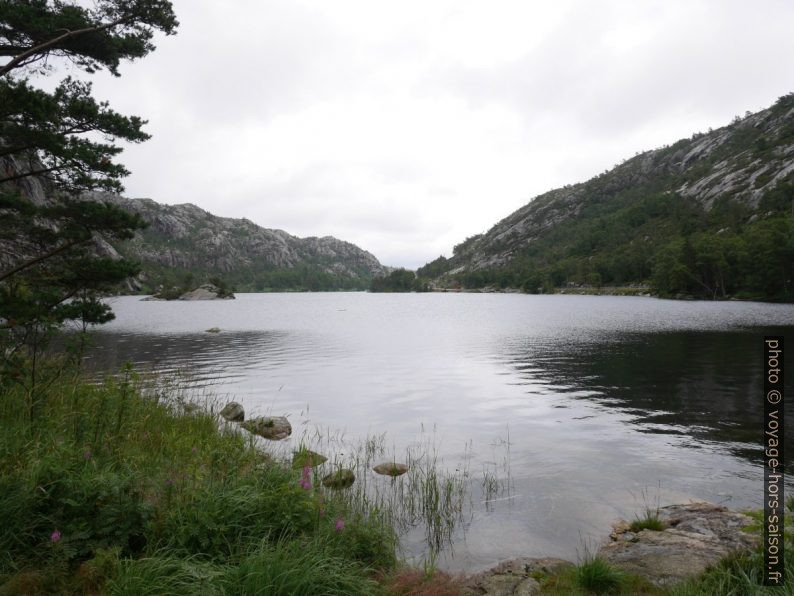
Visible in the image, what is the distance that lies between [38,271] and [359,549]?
14.3m

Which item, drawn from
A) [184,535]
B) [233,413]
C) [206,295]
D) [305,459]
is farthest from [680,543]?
[206,295]

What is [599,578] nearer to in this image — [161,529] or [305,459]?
[161,529]

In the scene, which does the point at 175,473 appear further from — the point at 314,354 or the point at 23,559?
the point at 314,354

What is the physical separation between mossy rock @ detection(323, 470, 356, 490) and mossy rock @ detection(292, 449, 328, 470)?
0.58 metres

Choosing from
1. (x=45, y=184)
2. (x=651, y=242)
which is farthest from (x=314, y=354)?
(x=651, y=242)

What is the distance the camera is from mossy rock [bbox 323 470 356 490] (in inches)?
490

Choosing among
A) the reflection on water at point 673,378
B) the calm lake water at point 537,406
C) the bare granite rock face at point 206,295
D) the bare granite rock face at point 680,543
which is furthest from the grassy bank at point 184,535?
the bare granite rock face at point 206,295

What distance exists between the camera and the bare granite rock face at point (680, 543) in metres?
8.06

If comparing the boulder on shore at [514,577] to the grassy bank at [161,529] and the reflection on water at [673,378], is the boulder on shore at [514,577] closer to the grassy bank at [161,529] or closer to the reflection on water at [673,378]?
the grassy bank at [161,529]

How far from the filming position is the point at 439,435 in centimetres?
1906

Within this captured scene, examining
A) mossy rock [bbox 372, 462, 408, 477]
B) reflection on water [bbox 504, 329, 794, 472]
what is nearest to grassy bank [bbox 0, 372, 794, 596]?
mossy rock [bbox 372, 462, 408, 477]

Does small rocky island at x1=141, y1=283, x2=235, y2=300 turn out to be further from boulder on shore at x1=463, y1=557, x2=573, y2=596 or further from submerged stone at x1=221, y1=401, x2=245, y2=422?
boulder on shore at x1=463, y1=557, x2=573, y2=596

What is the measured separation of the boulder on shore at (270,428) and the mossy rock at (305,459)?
3.24 meters

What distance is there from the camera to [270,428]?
18297mm
